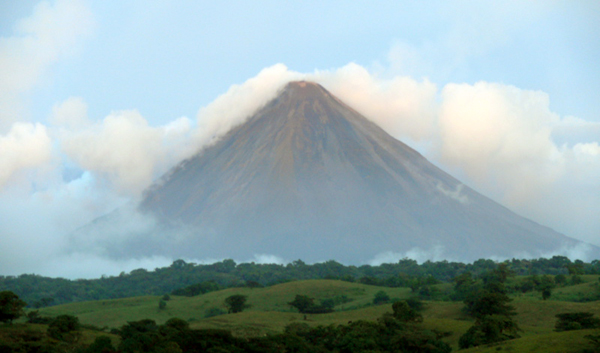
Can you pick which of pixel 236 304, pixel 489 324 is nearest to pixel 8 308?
pixel 236 304

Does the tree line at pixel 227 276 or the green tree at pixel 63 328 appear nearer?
the green tree at pixel 63 328

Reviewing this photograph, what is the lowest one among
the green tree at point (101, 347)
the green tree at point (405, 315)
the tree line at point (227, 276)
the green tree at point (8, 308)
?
the green tree at point (101, 347)

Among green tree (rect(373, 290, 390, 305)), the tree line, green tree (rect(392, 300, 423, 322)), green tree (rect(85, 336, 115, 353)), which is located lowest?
green tree (rect(85, 336, 115, 353))

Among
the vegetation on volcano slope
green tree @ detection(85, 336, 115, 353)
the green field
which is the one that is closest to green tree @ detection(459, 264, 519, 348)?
the vegetation on volcano slope

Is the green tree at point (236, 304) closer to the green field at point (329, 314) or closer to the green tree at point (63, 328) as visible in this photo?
the green field at point (329, 314)

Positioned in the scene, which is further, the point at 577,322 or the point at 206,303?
the point at 206,303

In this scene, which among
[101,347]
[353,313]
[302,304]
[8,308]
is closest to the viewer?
[101,347]

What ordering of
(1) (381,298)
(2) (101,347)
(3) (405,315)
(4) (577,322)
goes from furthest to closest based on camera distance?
(1) (381,298), (3) (405,315), (4) (577,322), (2) (101,347)

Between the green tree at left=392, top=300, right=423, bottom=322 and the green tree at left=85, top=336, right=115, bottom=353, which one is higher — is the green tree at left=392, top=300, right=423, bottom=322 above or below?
above

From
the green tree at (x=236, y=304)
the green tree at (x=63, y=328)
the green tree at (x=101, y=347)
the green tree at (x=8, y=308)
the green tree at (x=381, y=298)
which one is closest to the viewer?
the green tree at (x=101, y=347)

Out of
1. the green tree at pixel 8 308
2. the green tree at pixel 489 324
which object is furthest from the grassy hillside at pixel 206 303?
the green tree at pixel 8 308

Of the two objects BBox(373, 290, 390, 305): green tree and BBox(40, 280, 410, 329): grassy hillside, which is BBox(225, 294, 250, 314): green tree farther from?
BBox(373, 290, 390, 305): green tree

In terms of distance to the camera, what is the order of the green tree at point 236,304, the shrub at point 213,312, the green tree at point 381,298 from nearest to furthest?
the green tree at point 236,304 → the shrub at point 213,312 → the green tree at point 381,298

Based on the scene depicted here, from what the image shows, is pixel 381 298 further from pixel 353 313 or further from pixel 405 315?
pixel 405 315
